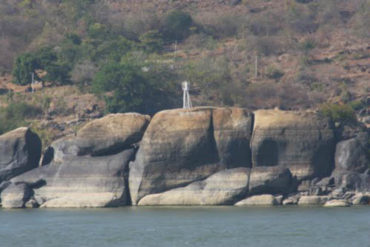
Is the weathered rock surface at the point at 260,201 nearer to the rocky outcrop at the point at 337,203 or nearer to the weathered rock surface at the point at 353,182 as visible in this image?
the rocky outcrop at the point at 337,203

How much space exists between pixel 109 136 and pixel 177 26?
3764cm

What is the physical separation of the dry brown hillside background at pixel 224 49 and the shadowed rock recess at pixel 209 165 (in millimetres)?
12889

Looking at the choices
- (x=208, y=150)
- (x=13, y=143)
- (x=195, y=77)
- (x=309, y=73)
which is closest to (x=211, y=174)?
(x=208, y=150)

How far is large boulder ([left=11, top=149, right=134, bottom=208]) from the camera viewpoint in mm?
41000

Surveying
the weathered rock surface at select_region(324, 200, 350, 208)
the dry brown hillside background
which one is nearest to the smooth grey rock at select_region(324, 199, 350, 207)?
the weathered rock surface at select_region(324, 200, 350, 208)

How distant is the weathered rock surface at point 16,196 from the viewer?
41.6 meters

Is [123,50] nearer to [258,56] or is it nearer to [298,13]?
[258,56]

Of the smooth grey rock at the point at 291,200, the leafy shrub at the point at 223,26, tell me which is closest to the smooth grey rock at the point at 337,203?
the smooth grey rock at the point at 291,200

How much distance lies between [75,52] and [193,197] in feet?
101

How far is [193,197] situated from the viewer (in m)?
40.2

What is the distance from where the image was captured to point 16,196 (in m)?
41.7

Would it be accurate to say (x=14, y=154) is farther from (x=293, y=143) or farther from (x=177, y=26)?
(x=177, y=26)

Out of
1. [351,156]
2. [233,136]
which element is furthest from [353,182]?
[233,136]

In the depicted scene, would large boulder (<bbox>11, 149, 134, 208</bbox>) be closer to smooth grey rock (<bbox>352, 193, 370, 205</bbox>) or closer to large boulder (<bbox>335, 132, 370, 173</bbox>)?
large boulder (<bbox>335, 132, 370, 173</bbox>)
